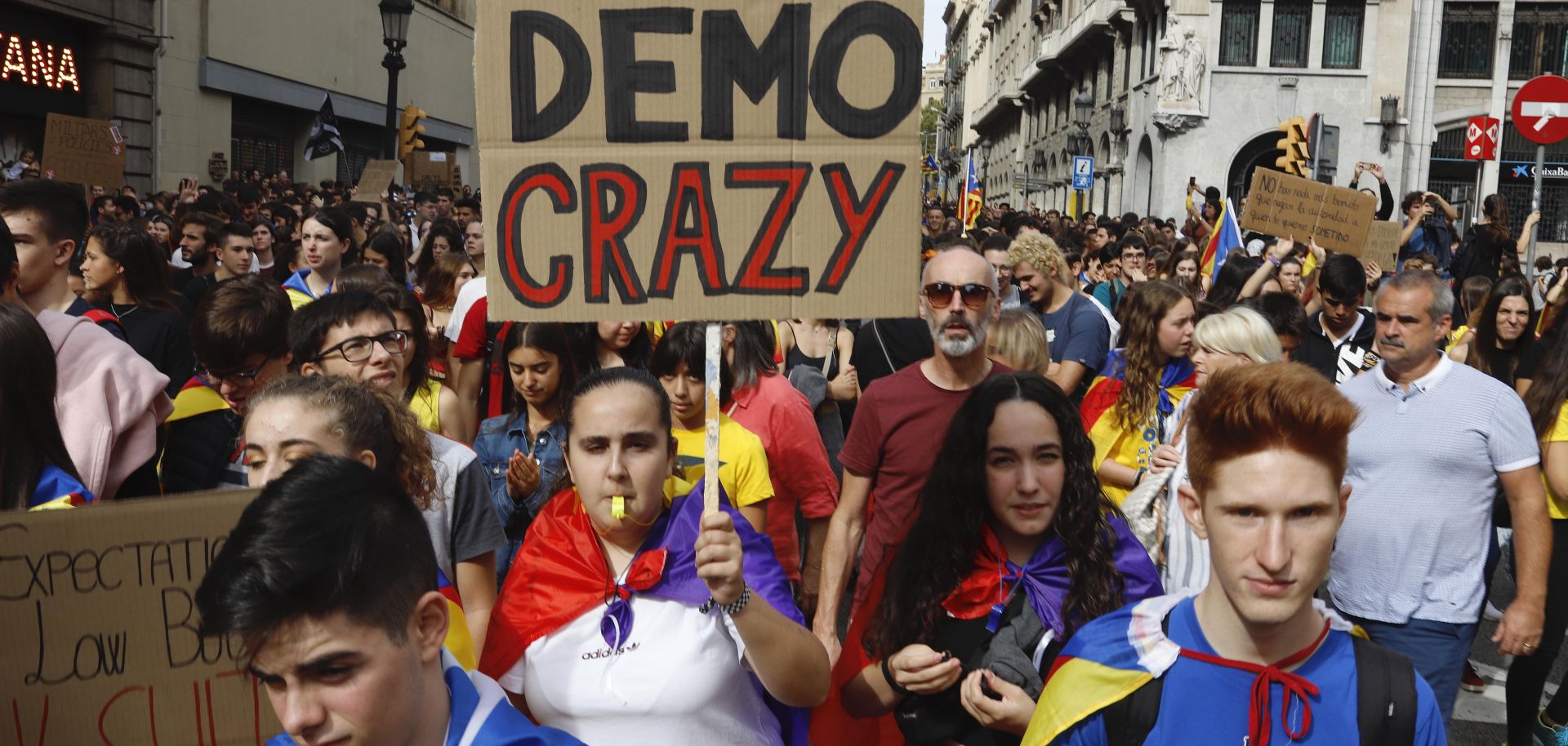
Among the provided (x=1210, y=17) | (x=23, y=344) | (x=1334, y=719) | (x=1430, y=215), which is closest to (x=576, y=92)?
(x=23, y=344)

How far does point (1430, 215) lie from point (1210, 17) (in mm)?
21294

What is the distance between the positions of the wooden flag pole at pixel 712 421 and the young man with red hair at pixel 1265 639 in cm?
82

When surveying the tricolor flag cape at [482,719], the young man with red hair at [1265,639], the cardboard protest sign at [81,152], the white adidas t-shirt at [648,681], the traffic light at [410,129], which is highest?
the traffic light at [410,129]

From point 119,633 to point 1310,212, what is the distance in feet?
31.9

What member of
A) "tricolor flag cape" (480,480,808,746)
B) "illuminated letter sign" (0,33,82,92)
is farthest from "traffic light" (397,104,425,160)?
"tricolor flag cape" (480,480,808,746)

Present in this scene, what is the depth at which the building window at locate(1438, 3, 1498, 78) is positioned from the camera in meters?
35.6

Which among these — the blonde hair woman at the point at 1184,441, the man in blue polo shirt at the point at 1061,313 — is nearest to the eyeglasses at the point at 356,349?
the blonde hair woman at the point at 1184,441

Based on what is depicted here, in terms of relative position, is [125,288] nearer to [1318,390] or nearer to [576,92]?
[576,92]

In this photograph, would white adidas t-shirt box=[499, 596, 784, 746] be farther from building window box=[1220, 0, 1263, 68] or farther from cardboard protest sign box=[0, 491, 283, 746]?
building window box=[1220, 0, 1263, 68]

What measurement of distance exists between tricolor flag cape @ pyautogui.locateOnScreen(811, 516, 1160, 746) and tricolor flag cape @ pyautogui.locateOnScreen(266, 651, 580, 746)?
43.8 inches

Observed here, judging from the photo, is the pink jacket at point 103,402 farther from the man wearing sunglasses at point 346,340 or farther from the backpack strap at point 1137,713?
the backpack strap at point 1137,713

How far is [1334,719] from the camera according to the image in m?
2.29

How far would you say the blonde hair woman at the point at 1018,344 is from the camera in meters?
5.87

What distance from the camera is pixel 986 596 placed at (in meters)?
3.19
